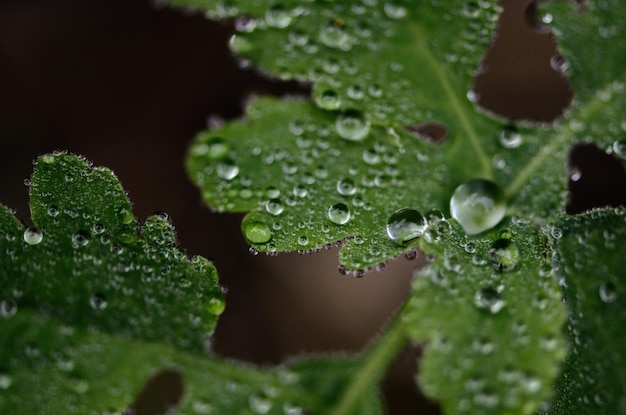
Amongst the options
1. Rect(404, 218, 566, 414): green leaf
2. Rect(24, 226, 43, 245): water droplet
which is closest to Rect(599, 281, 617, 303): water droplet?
Rect(404, 218, 566, 414): green leaf

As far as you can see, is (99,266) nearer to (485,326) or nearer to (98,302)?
(98,302)

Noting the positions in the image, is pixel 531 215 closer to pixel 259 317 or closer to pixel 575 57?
pixel 575 57

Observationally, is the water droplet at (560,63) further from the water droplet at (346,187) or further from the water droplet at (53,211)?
the water droplet at (53,211)

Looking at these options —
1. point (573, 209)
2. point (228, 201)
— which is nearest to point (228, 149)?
point (228, 201)

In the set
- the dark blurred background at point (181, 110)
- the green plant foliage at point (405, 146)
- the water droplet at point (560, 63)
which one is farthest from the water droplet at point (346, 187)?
the dark blurred background at point (181, 110)

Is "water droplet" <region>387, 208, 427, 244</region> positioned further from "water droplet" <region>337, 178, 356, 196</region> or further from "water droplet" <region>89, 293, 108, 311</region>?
"water droplet" <region>89, 293, 108, 311</region>

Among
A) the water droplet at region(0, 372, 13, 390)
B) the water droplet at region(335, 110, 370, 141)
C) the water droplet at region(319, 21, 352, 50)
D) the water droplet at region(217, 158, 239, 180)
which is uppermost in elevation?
the water droplet at region(0, 372, 13, 390)
